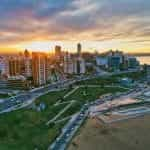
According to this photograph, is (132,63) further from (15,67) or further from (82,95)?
(82,95)

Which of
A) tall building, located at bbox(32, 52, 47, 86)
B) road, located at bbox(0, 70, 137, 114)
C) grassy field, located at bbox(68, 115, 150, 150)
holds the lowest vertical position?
grassy field, located at bbox(68, 115, 150, 150)

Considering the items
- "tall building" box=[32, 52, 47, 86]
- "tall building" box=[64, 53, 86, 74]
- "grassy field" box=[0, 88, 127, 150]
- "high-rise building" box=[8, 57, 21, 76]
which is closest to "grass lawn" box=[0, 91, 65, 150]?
"grassy field" box=[0, 88, 127, 150]

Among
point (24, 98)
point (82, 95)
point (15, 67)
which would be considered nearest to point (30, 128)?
point (24, 98)

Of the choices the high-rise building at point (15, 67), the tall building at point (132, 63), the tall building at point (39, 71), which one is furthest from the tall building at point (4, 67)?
the tall building at point (132, 63)

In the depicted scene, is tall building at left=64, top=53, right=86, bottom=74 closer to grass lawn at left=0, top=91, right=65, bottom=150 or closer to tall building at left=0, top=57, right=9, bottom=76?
tall building at left=0, top=57, right=9, bottom=76

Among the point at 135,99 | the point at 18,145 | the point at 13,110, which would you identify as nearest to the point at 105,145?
the point at 18,145

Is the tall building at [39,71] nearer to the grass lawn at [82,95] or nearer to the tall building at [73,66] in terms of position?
the grass lawn at [82,95]

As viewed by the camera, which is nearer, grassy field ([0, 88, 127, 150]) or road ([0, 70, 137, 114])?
grassy field ([0, 88, 127, 150])

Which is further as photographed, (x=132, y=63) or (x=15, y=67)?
(x=132, y=63)
